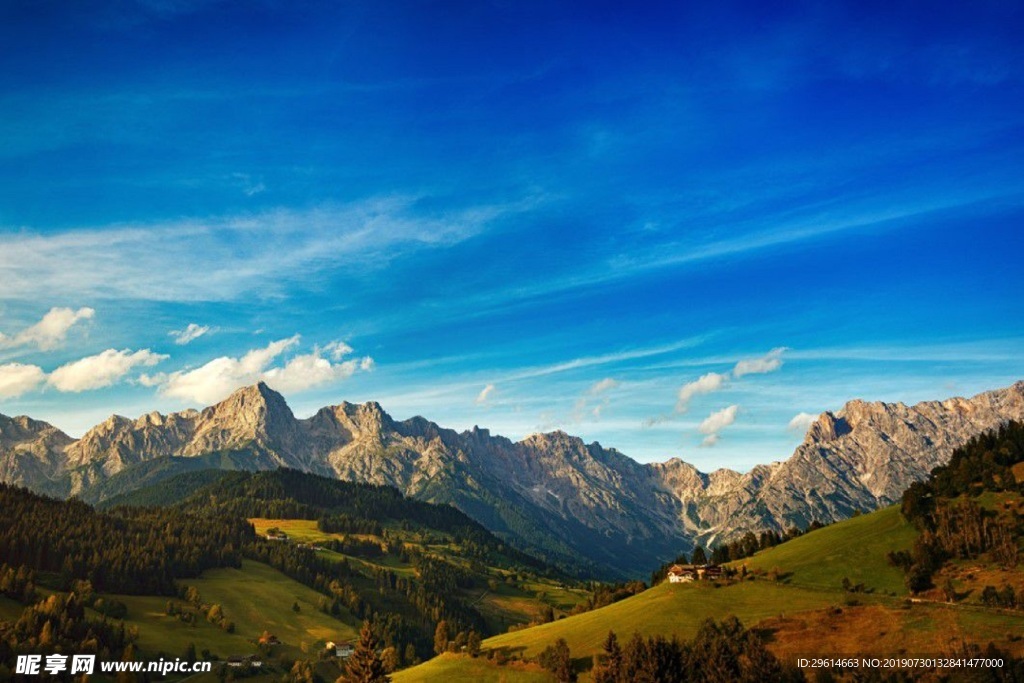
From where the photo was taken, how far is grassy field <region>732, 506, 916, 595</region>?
6250 inches

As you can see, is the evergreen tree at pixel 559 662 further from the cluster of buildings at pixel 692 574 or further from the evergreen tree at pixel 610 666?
the cluster of buildings at pixel 692 574

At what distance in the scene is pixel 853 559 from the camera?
17062 cm

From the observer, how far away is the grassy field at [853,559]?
6250 inches

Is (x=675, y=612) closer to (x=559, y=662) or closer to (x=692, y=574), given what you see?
(x=559, y=662)

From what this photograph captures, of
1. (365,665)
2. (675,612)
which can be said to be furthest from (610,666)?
(365,665)

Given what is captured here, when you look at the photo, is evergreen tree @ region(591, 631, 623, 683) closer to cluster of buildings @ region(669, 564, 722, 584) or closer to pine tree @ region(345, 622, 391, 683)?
pine tree @ region(345, 622, 391, 683)

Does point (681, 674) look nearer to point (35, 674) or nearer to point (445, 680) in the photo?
point (445, 680)

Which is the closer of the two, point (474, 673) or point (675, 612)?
point (474, 673)

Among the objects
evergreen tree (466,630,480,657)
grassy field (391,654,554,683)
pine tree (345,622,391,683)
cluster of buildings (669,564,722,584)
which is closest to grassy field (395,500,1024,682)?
grassy field (391,654,554,683)

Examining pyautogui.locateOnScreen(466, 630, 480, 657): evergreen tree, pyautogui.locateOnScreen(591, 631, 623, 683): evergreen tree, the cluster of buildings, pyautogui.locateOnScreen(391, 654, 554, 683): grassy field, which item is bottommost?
pyautogui.locateOnScreen(391, 654, 554, 683): grassy field

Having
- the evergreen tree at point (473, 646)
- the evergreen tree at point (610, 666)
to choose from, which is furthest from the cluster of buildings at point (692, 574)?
the evergreen tree at point (610, 666)

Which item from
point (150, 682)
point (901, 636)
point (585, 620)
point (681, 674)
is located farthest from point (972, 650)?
point (150, 682)

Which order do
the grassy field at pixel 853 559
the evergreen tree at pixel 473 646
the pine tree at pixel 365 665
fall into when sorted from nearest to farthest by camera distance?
the pine tree at pixel 365 665 < the evergreen tree at pixel 473 646 < the grassy field at pixel 853 559

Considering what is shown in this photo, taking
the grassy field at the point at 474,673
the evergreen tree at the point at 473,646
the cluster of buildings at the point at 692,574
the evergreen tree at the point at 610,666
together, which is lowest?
the grassy field at the point at 474,673
